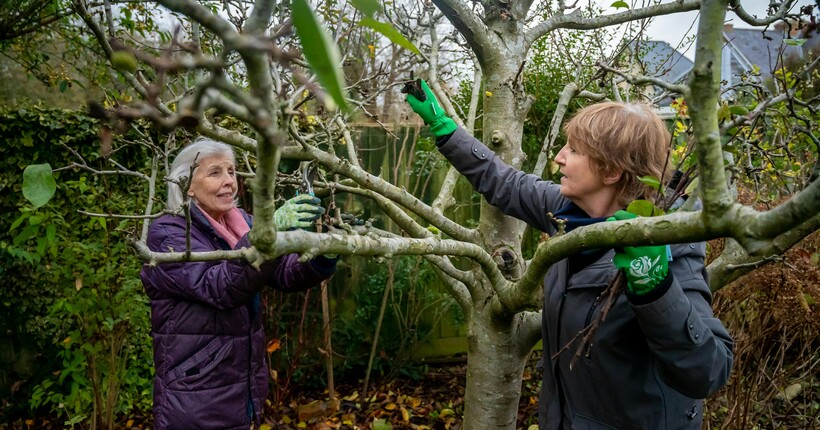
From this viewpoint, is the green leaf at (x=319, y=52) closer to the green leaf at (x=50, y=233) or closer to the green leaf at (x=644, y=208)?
the green leaf at (x=644, y=208)

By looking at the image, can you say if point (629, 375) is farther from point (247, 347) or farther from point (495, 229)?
point (247, 347)

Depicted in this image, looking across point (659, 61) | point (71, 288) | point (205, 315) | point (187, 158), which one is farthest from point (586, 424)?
point (659, 61)

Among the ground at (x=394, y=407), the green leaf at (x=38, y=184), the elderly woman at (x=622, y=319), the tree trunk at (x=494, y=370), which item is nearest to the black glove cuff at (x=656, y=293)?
the elderly woman at (x=622, y=319)

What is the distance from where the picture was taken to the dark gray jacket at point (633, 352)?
136 cm

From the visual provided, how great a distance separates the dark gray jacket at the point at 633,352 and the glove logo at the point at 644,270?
2.4 inches

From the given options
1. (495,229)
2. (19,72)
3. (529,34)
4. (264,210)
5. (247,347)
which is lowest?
(247,347)

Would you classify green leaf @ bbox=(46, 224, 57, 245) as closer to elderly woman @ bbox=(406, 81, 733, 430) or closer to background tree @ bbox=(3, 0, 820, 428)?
background tree @ bbox=(3, 0, 820, 428)

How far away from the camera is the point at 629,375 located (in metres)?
1.57

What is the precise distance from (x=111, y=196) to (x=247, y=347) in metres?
1.65

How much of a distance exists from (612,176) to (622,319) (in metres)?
0.39

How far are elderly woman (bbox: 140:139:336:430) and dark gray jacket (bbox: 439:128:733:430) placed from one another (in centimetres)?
91

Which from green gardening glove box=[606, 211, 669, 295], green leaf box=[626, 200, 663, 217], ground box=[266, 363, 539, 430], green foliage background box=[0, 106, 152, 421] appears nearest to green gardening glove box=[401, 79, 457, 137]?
green gardening glove box=[606, 211, 669, 295]

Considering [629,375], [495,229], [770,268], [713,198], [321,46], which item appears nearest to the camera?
[321,46]

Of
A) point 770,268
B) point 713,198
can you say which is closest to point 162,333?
point 713,198
